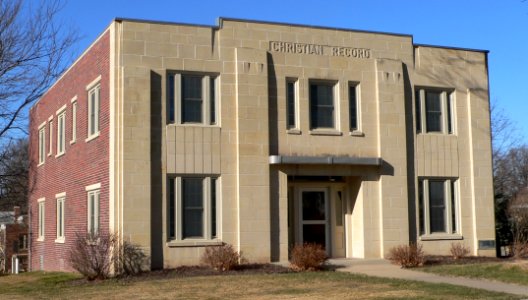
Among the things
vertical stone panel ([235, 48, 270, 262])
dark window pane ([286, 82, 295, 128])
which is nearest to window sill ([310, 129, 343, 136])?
dark window pane ([286, 82, 295, 128])

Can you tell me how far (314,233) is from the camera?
22.5 meters

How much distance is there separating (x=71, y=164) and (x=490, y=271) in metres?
14.5

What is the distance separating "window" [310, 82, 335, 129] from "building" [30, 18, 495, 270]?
1.4 inches

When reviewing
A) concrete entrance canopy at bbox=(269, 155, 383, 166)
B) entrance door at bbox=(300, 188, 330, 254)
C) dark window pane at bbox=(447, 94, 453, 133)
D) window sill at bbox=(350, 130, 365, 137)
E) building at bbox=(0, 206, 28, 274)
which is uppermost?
dark window pane at bbox=(447, 94, 453, 133)

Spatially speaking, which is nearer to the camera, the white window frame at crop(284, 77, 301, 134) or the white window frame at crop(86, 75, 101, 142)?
the white window frame at crop(284, 77, 301, 134)

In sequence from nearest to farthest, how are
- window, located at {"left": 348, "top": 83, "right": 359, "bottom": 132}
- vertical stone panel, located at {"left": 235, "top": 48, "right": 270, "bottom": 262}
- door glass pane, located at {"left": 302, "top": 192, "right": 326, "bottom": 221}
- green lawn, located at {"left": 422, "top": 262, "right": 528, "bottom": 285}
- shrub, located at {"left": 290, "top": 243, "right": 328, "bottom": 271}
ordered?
1. green lawn, located at {"left": 422, "top": 262, "right": 528, "bottom": 285}
2. shrub, located at {"left": 290, "top": 243, "right": 328, "bottom": 271}
3. vertical stone panel, located at {"left": 235, "top": 48, "right": 270, "bottom": 262}
4. window, located at {"left": 348, "top": 83, "right": 359, "bottom": 132}
5. door glass pane, located at {"left": 302, "top": 192, "right": 326, "bottom": 221}

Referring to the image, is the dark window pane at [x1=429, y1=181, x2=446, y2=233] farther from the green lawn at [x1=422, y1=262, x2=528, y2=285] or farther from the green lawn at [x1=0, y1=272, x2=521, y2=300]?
the green lawn at [x1=0, y1=272, x2=521, y2=300]

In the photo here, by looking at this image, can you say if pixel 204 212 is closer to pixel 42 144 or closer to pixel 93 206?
pixel 93 206

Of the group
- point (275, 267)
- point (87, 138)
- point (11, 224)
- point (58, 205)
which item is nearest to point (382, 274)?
point (275, 267)

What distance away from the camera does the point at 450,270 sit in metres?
18.5

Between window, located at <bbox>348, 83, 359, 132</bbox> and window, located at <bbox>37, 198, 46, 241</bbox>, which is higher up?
window, located at <bbox>348, 83, 359, 132</bbox>

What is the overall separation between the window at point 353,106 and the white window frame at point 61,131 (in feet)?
34.9

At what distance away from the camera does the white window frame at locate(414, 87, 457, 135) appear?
23219 millimetres

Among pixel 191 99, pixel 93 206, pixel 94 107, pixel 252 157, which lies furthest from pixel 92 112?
pixel 252 157
